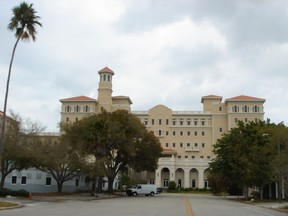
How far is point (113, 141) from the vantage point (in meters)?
56.1

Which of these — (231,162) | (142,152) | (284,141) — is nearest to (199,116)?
(142,152)

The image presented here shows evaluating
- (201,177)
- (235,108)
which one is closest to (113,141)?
(201,177)

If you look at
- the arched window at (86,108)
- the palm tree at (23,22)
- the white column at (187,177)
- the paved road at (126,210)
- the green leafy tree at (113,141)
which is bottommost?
the paved road at (126,210)

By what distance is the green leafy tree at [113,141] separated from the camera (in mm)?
51656

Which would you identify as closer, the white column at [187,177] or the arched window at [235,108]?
the white column at [187,177]

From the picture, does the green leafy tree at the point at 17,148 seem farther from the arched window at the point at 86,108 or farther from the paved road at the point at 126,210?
the arched window at the point at 86,108

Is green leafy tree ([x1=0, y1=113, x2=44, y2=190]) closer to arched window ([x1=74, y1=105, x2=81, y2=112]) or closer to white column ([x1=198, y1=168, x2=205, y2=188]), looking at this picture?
white column ([x1=198, y1=168, x2=205, y2=188])

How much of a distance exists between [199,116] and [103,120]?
79000mm

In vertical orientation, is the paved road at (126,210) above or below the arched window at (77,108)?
below

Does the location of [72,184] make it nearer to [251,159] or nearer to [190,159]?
[251,159]

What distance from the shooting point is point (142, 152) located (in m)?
63.2

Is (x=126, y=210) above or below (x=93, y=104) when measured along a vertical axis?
below

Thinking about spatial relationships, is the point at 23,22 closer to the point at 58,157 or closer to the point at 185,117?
the point at 58,157

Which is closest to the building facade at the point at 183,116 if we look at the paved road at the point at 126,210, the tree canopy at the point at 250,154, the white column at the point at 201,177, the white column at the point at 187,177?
the white column at the point at 187,177
